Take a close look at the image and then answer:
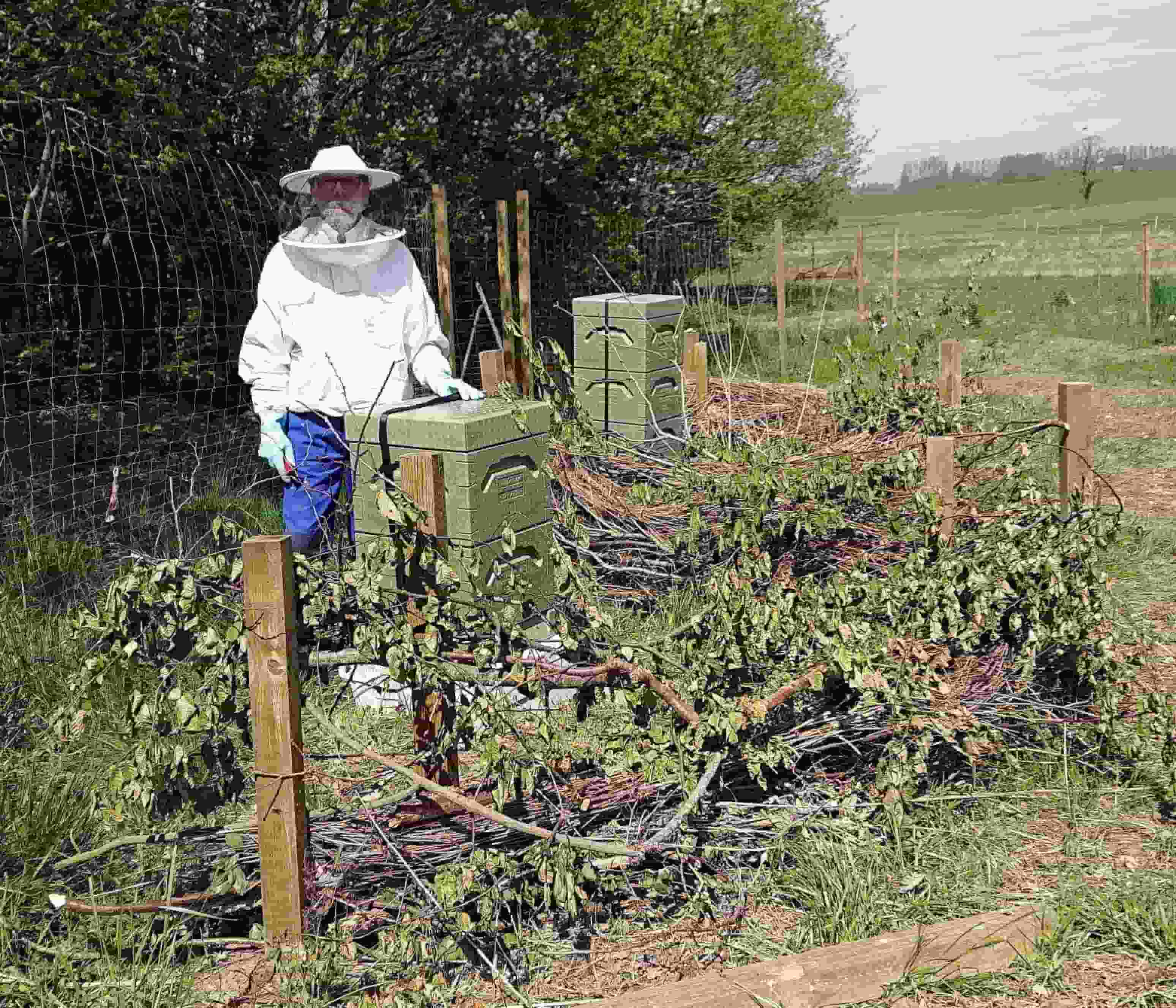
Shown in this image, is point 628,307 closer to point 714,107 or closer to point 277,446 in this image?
point 277,446

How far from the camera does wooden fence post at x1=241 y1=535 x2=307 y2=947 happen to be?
105 inches

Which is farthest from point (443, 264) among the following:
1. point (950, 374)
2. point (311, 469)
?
point (950, 374)

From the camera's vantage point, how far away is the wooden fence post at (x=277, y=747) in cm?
268

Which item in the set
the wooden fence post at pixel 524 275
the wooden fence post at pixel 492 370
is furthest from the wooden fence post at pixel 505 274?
the wooden fence post at pixel 492 370

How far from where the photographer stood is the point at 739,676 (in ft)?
11.1

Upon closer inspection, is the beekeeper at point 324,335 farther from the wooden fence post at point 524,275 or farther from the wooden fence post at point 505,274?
the wooden fence post at point 505,274

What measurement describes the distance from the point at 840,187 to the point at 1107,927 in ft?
97.5

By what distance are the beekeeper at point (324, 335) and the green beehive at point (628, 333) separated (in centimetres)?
206

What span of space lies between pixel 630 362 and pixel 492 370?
0.95 m

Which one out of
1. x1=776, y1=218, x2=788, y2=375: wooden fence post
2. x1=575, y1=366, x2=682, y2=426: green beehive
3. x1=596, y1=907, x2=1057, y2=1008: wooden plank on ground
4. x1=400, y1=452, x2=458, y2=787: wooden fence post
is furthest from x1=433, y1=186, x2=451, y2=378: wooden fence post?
x1=776, y1=218, x2=788, y2=375: wooden fence post

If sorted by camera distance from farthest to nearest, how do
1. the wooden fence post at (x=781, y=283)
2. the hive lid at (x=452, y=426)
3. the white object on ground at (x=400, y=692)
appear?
the wooden fence post at (x=781, y=283), the hive lid at (x=452, y=426), the white object on ground at (x=400, y=692)

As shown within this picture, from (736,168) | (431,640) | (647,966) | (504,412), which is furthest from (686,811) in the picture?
(736,168)

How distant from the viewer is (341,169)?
4.47 metres

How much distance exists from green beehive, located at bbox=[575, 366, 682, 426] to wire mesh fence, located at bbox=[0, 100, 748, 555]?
3.46ft
